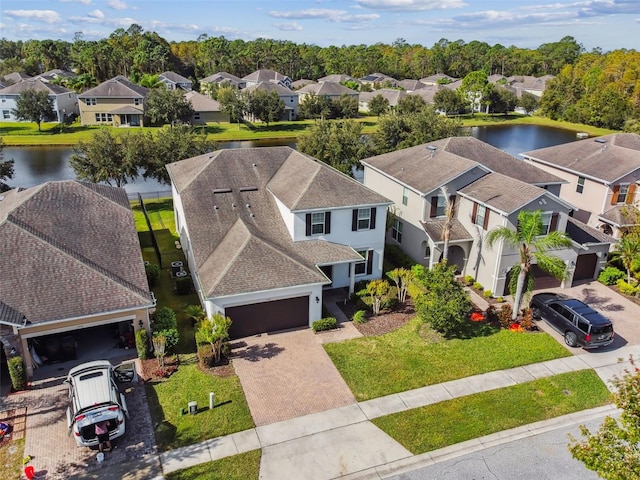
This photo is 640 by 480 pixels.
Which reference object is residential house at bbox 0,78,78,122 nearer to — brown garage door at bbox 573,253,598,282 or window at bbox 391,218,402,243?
window at bbox 391,218,402,243

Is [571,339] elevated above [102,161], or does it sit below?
below

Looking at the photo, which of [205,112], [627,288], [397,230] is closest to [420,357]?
[397,230]

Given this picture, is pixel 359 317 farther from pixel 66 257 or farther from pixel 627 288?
pixel 627 288

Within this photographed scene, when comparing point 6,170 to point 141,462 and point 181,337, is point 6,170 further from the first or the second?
point 141,462

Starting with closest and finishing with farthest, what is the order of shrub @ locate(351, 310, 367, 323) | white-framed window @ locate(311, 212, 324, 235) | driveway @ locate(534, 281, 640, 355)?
driveway @ locate(534, 281, 640, 355), shrub @ locate(351, 310, 367, 323), white-framed window @ locate(311, 212, 324, 235)

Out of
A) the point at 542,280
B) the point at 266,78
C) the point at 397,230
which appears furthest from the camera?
the point at 266,78

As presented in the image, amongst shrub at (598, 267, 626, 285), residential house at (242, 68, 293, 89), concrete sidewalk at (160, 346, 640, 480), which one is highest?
residential house at (242, 68, 293, 89)


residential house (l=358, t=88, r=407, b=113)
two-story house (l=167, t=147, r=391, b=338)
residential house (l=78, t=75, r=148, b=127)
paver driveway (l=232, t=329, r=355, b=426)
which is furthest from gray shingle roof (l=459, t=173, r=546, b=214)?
residential house (l=358, t=88, r=407, b=113)
